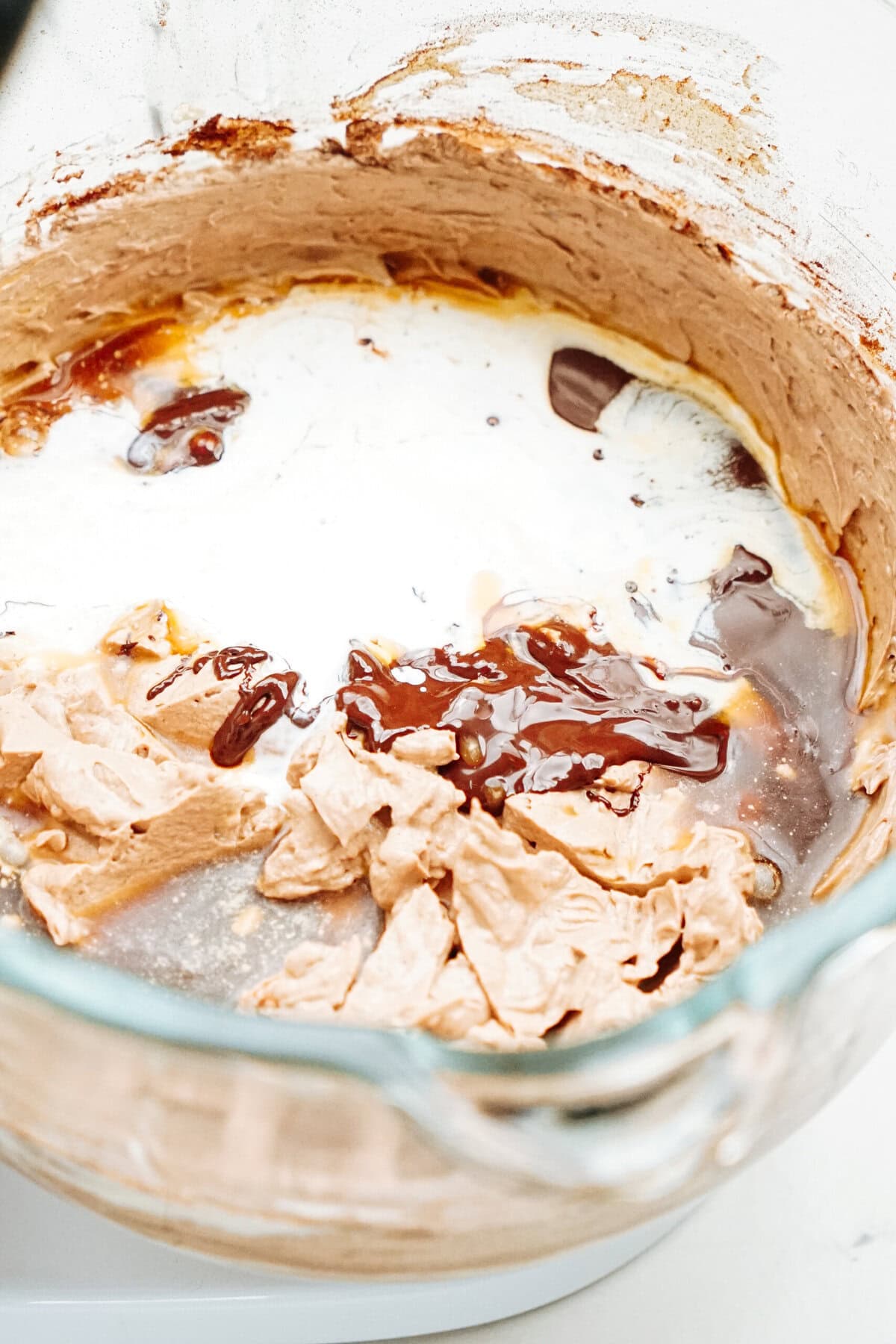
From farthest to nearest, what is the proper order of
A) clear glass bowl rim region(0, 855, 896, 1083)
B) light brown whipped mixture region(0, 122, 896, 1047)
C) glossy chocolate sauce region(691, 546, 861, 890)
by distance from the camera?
glossy chocolate sauce region(691, 546, 861, 890), light brown whipped mixture region(0, 122, 896, 1047), clear glass bowl rim region(0, 855, 896, 1083)

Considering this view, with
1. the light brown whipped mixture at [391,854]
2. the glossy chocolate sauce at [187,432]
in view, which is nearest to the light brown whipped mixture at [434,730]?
the light brown whipped mixture at [391,854]

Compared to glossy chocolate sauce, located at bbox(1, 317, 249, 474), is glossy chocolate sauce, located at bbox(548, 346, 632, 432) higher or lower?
higher

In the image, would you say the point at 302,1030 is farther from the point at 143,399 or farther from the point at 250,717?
the point at 143,399

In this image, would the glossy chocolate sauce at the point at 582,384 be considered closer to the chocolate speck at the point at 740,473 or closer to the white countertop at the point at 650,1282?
the chocolate speck at the point at 740,473

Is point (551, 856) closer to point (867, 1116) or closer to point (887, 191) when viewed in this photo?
point (867, 1116)

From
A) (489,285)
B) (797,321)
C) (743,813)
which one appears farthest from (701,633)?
(489,285)

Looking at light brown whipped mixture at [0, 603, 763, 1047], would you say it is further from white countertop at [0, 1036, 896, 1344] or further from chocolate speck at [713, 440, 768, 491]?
chocolate speck at [713, 440, 768, 491]

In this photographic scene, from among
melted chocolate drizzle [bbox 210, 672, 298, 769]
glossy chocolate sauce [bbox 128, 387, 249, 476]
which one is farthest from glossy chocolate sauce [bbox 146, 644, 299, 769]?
glossy chocolate sauce [bbox 128, 387, 249, 476]
